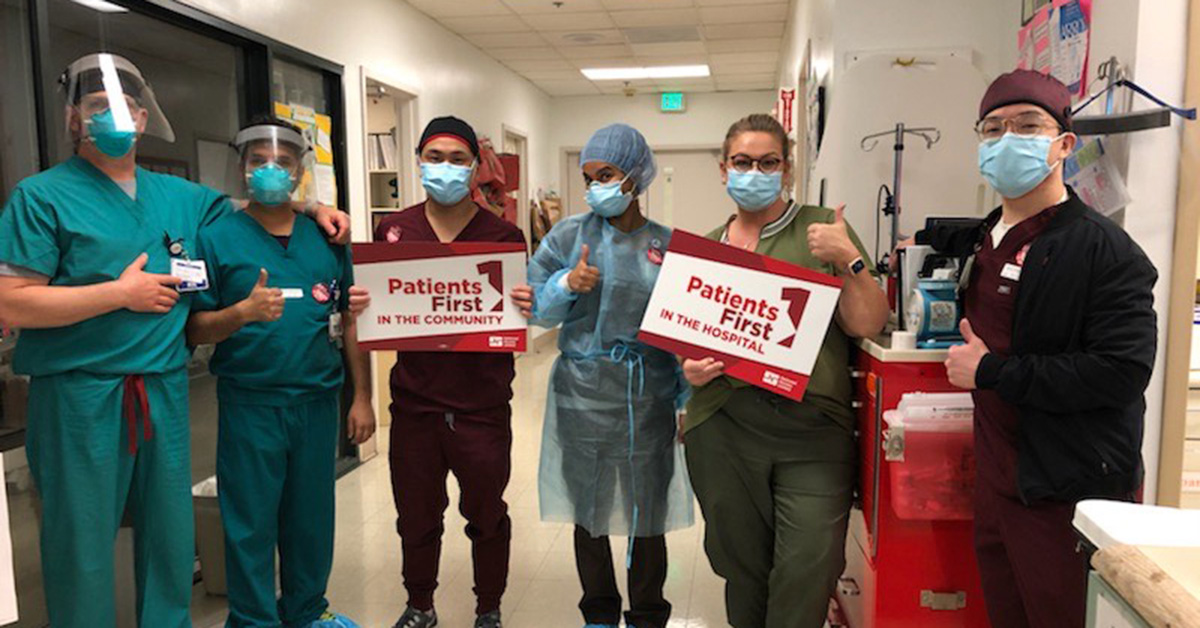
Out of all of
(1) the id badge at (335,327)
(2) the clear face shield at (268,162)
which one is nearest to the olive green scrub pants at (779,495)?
(1) the id badge at (335,327)

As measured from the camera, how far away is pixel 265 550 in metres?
2.16

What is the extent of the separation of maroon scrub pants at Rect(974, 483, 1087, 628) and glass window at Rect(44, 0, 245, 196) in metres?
2.38

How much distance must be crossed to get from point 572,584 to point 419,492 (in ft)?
2.60

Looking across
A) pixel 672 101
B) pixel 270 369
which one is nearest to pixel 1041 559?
pixel 270 369

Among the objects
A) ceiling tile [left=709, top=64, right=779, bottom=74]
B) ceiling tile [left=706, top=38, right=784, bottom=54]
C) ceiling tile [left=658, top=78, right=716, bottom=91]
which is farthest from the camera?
ceiling tile [left=658, top=78, right=716, bottom=91]

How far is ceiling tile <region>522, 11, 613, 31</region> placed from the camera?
5.66 meters

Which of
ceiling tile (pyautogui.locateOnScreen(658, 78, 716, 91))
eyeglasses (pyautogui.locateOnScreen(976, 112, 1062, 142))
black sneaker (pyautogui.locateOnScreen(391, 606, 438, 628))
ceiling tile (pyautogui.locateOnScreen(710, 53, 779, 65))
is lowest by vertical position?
black sneaker (pyautogui.locateOnScreen(391, 606, 438, 628))

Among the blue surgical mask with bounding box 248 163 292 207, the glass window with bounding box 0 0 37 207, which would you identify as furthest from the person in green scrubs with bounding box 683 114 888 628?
the glass window with bounding box 0 0 37 207

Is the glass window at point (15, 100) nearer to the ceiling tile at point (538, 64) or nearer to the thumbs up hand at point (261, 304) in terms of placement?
the thumbs up hand at point (261, 304)

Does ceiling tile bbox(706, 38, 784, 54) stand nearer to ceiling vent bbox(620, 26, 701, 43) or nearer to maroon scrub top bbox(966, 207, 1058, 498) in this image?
ceiling vent bbox(620, 26, 701, 43)

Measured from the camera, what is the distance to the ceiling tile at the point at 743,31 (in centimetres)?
600

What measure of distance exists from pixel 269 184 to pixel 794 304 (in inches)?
54.8

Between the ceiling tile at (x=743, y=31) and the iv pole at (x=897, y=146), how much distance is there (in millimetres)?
3390

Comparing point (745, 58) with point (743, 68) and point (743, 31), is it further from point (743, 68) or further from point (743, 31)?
→ point (743, 31)
